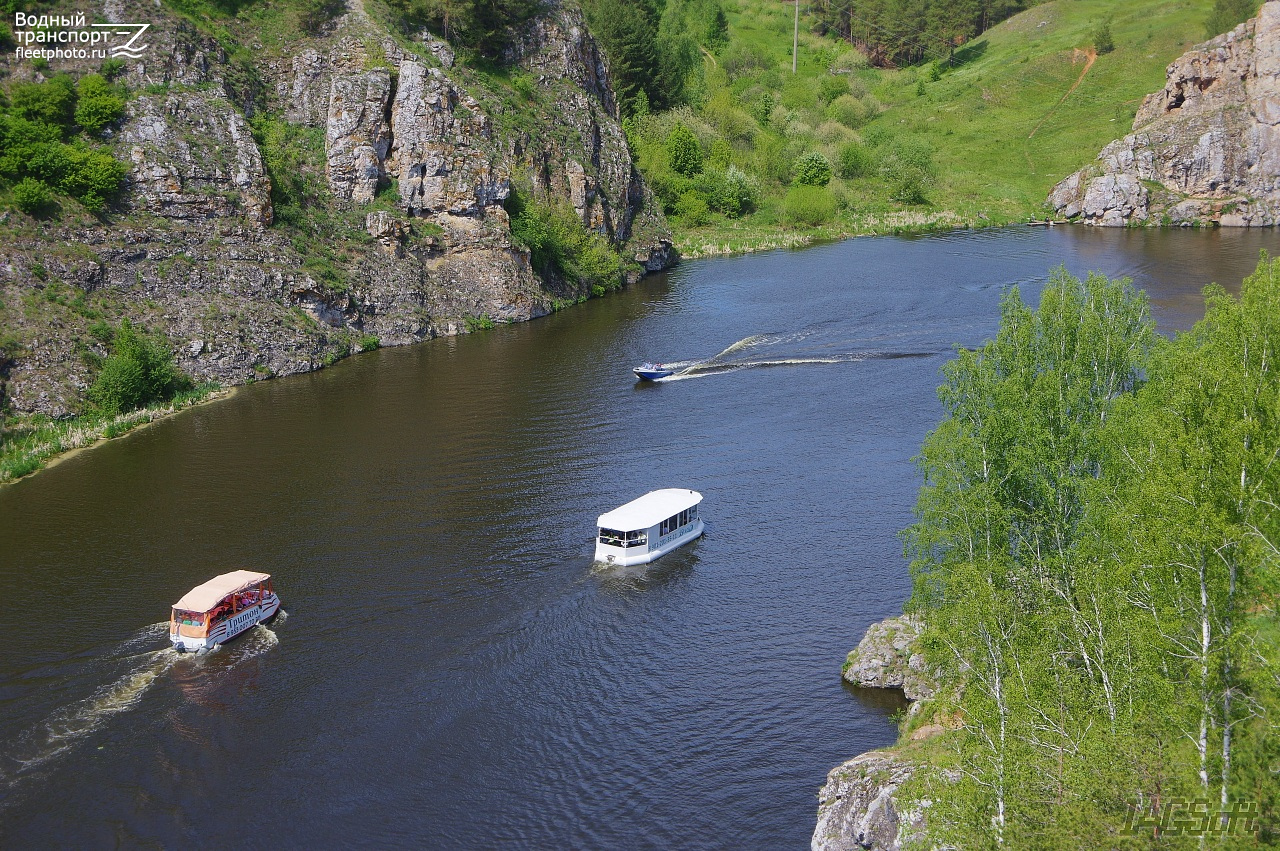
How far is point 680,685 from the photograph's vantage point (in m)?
43.1

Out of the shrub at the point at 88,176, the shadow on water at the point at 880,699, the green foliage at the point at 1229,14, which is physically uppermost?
the green foliage at the point at 1229,14

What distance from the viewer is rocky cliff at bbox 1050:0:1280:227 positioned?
152m

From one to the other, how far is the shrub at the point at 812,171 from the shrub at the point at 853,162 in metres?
6.07

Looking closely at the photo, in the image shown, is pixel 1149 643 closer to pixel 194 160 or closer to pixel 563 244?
pixel 194 160

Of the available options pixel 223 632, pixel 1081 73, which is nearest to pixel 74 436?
pixel 223 632

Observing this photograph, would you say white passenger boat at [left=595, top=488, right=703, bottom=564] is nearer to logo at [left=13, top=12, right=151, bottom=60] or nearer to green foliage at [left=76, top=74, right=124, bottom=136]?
green foliage at [left=76, top=74, right=124, bottom=136]

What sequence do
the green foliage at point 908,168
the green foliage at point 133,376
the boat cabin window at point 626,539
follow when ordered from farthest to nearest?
the green foliage at point 908,168 → the green foliage at point 133,376 → the boat cabin window at point 626,539

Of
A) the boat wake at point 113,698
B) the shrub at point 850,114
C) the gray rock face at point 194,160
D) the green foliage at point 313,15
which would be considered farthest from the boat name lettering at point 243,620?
the shrub at point 850,114

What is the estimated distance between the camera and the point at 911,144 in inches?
6949

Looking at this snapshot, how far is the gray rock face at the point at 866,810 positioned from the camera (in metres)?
30.0

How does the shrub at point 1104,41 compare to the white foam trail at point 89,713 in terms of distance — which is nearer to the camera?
the white foam trail at point 89,713

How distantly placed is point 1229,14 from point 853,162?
215 ft

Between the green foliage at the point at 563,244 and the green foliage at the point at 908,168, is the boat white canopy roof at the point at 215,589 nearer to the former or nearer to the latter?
the green foliage at the point at 563,244

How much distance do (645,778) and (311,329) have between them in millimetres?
64526
